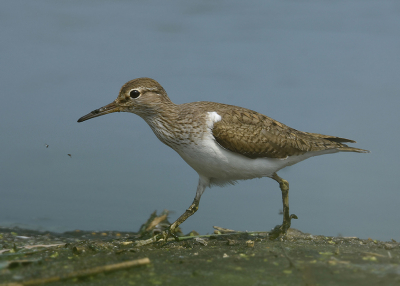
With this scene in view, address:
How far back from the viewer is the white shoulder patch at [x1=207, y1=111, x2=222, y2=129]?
22.3ft

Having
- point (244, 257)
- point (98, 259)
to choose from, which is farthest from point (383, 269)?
point (98, 259)

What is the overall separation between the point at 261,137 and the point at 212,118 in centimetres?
97

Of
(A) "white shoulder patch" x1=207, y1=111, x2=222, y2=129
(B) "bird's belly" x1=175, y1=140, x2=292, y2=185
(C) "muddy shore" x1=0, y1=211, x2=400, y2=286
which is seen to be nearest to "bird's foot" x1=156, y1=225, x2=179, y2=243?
(C) "muddy shore" x1=0, y1=211, x2=400, y2=286

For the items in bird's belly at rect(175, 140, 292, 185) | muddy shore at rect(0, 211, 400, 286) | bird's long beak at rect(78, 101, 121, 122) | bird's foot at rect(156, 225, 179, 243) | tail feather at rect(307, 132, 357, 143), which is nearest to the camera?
muddy shore at rect(0, 211, 400, 286)

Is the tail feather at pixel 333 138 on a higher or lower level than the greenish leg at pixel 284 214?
higher


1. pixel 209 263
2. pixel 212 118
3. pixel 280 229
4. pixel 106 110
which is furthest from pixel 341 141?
pixel 106 110

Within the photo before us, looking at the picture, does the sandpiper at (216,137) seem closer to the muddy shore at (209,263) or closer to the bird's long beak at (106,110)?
the bird's long beak at (106,110)

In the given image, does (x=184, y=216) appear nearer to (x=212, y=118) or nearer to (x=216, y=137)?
(x=216, y=137)

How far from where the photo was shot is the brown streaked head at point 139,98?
23.5 ft

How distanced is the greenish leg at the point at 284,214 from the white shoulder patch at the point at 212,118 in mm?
1568

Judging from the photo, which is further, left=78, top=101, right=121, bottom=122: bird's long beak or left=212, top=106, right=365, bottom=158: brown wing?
left=78, top=101, right=121, bottom=122: bird's long beak

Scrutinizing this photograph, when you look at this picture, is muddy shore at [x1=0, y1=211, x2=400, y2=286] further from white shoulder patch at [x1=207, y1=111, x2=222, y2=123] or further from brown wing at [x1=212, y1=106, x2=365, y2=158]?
white shoulder patch at [x1=207, y1=111, x2=222, y2=123]

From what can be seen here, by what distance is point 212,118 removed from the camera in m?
6.89

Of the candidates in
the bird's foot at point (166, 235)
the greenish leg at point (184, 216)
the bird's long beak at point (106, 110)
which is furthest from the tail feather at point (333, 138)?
the bird's long beak at point (106, 110)
